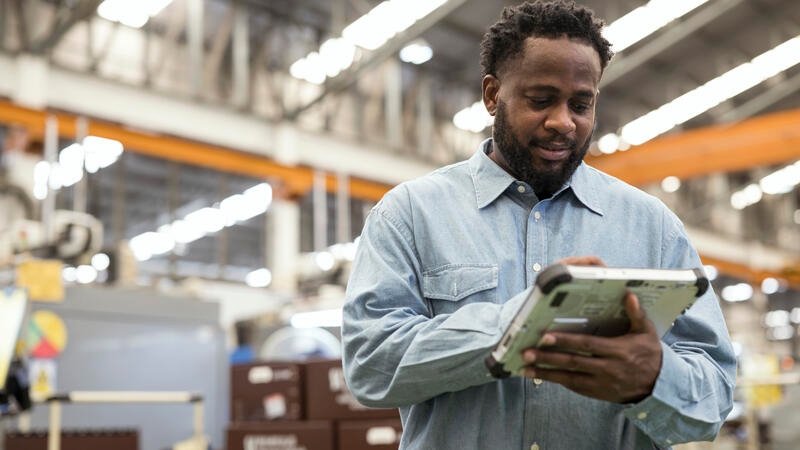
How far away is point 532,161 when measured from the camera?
4.37ft

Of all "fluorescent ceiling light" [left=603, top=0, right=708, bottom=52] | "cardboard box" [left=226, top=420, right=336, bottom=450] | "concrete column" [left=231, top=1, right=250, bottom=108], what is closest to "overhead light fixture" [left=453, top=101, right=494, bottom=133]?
"fluorescent ceiling light" [left=603, top=0, right=708, bottom=52]

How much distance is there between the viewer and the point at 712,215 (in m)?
19.3

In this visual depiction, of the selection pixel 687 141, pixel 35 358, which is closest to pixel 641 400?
pixel 35 358

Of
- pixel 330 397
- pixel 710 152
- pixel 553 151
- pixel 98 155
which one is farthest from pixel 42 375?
pixel 710 152

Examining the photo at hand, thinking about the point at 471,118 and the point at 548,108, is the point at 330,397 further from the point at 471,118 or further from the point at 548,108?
the point at 471,118

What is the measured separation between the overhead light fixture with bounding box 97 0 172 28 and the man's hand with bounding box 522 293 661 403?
1039 centimetres

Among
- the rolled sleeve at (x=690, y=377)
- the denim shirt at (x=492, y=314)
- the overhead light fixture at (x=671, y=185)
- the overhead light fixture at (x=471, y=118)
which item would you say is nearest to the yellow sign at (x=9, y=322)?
the denim shirt at (x=492, y=314)

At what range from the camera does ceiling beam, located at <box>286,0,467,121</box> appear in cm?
1055

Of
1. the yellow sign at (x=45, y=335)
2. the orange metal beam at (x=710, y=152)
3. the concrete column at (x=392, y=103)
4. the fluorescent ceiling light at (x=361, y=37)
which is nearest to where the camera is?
the yellow sign at (x=45, y=335)

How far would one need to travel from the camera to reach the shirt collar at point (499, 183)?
4.47ft

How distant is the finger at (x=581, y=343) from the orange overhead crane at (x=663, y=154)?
370 inches

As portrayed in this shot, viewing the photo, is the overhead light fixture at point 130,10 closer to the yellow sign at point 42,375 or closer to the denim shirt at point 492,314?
the yellow sign at point 42,375

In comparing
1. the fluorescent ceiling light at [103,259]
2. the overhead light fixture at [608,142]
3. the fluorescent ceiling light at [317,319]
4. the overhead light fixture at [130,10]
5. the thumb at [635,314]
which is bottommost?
the thumb at [635,314]

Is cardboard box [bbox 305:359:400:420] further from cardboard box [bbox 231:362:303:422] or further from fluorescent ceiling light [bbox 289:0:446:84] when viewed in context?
fluorescent ceiling light [bbox 289:0:446:84]
